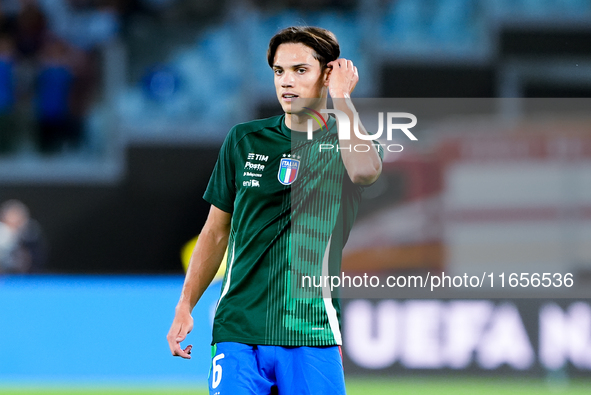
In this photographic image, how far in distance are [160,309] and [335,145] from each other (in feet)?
19.8

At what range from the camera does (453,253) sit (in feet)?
32.1

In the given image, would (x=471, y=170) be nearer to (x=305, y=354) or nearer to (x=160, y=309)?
(x=160, y=309)

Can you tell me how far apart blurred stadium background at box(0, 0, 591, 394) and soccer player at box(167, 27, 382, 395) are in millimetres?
5265

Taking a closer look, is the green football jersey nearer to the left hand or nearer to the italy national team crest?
the italy national team crest

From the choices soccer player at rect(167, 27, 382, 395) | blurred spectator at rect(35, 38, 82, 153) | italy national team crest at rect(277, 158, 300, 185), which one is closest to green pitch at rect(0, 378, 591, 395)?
blurred spectator at rect(35, 38, 82, 153)

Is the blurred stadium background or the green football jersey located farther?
the blurred stadium background

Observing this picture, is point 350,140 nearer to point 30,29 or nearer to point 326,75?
point 326,75

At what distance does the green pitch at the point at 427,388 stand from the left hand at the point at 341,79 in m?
5.33

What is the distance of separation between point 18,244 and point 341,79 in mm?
8795

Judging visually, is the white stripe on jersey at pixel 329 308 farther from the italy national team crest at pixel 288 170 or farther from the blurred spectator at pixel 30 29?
the blurred spectator at pixel 30 29

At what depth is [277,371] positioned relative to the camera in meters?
3.09

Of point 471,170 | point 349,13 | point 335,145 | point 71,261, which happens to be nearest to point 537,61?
point 349,13

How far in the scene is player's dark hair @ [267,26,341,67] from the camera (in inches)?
125

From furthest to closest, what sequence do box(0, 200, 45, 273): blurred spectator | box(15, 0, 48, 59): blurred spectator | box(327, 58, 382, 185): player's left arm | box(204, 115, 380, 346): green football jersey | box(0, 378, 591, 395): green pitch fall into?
box(15, 0, 48, 59): blurred spectator
box(0, 200, 45, 273): blurred spectator
box(0, 378, 591, 395): green pitch
box(204, 115, 380, 346): green football jersey
box(327, 58, 382, 185): player's left arm
